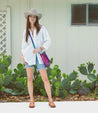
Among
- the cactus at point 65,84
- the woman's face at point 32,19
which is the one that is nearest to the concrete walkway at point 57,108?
the cactus at point 65,84

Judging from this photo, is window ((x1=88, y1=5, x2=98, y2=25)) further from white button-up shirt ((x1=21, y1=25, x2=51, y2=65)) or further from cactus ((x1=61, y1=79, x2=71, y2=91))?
white button-up shirt ((x1=21, y1=25, x2=51, y2=65))

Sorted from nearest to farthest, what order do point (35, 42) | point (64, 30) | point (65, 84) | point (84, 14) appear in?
point (35, 42) < point (65, 84) < point (64, 30) < point (84, 14)

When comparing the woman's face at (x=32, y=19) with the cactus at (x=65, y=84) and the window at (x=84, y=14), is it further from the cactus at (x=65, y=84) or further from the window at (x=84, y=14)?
the window at (x=84, y=14)

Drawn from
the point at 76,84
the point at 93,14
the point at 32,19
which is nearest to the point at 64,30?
the point at 93,14

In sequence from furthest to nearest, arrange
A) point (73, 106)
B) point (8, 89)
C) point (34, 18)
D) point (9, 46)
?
point (9, 46), point (8, 89), point (73, 106), point (34, 18)

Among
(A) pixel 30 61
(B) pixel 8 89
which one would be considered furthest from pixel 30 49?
(B) pixel 8 89

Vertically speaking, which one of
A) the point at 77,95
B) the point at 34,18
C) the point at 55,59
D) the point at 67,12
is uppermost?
the point at 67,12

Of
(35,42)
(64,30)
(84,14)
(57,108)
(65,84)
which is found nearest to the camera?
(35,42)

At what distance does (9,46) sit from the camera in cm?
818

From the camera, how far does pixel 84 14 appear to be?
830 cm

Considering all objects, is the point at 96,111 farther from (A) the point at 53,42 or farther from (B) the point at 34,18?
(A) the point at 53,42

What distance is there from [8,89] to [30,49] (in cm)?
193

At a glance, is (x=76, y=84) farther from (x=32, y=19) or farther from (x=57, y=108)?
(x=32, y=19)

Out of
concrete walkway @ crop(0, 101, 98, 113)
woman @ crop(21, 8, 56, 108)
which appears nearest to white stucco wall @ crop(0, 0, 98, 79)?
concrete walkway @ crop(0, 101, 98, 113)
